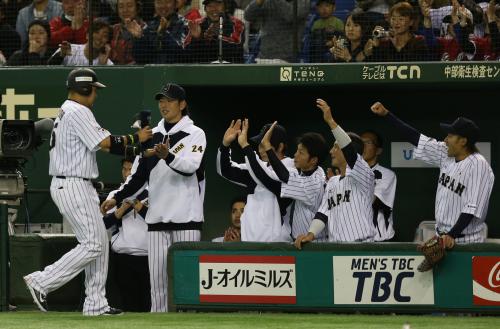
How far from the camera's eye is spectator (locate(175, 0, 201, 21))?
1200cm

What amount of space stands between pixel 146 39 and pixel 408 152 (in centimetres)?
285

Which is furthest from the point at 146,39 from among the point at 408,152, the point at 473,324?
the point at 473,324

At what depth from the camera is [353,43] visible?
11.1 meters

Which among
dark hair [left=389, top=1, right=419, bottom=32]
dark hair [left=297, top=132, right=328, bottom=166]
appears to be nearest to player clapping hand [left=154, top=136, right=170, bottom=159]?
dark hair [left=297, top=132, right=328, bottom=166]

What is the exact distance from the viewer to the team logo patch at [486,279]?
8.32 m

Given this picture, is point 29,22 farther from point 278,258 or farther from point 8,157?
point 278,258

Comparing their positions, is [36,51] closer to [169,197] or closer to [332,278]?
[169,197]

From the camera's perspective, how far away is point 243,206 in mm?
10453

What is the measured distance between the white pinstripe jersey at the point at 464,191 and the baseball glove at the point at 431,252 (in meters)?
0.42

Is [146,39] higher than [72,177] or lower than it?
higher

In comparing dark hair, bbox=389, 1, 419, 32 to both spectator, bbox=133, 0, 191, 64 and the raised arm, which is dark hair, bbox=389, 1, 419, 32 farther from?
the raised arm

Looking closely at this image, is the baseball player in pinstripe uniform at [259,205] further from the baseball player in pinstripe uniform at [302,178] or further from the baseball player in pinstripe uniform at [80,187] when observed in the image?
the baseball player in pinstripe uniform at [80,187]

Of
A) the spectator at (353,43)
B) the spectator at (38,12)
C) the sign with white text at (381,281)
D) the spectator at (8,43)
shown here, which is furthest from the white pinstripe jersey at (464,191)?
the spectator at (38,12)

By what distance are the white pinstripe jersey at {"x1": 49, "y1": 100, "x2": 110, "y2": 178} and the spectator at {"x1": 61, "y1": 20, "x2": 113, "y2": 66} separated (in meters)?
3.32
